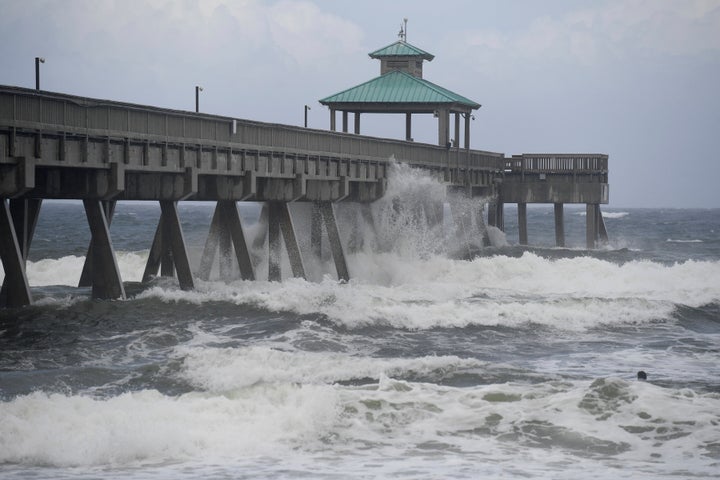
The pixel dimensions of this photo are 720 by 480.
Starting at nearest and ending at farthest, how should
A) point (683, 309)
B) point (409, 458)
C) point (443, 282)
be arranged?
point (409, 458) < point (683, 309) < point (443, 282)

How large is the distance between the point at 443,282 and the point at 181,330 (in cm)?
1927

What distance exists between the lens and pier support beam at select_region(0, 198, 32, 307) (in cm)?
2616

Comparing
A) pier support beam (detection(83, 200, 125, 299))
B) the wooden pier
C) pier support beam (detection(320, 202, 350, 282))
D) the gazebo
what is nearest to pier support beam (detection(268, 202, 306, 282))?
the wooden pier

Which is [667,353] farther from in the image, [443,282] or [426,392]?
[443,282]

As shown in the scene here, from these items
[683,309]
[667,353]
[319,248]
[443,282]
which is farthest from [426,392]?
[443,282]

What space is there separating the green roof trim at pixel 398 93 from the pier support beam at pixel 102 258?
25.7 meters

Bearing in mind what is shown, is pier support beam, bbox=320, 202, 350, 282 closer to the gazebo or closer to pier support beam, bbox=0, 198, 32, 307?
the gazebo

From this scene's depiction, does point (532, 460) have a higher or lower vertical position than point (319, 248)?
lower

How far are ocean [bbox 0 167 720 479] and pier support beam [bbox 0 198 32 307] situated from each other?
45 centimetres

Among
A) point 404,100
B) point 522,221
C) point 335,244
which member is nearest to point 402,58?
point 404,100

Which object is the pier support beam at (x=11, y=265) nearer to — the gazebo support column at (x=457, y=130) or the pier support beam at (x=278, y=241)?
the pier support beam at (x=278, y=241)

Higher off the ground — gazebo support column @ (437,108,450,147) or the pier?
gazebo support column @ (437,108,450,147)

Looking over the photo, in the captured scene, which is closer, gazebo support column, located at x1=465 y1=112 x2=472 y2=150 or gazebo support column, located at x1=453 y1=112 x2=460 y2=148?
Answer: gazebo support column, located at x1=453 y1=112 x2=460 y2=148

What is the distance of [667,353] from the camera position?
27281 millimetres
